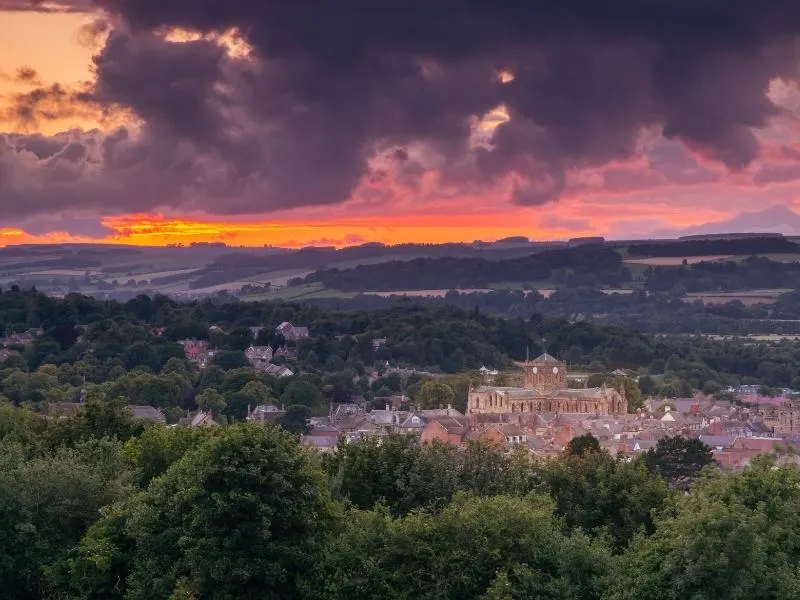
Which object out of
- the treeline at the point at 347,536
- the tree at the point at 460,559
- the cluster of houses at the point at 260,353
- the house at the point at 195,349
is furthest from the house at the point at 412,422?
the tree at the point at 460,559

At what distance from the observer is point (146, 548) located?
33.8 metres

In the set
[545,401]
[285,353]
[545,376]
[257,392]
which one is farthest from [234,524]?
[285,353]

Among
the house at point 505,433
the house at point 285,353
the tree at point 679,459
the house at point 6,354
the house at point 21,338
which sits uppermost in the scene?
the tree at point 679,459

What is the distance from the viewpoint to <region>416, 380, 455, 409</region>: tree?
114 m

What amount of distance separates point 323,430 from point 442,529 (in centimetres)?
6364

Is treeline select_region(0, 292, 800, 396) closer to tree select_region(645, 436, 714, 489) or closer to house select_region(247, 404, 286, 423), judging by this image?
house select_region(247, 404, 286, 423)

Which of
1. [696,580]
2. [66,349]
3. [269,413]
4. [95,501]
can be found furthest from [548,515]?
[66,349]

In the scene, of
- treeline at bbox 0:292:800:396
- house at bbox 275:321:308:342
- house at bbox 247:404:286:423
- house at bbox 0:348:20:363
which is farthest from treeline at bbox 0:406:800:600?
house at bbox 275:321:308:342

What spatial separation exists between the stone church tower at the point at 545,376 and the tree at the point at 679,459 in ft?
166

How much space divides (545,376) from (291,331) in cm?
5865

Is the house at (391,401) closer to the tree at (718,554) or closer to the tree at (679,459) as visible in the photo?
the tree at (679,459)

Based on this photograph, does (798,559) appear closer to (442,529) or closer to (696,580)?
(696,580)

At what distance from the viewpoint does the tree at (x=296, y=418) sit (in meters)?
98.5

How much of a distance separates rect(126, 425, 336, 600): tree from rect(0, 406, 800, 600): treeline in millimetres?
40
